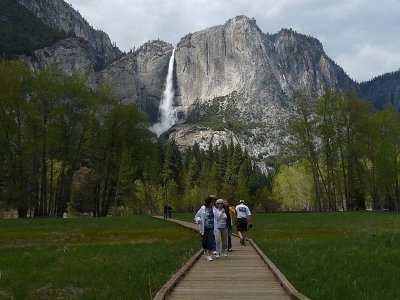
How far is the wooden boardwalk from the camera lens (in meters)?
10.5

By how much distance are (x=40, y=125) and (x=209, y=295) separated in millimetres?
48325

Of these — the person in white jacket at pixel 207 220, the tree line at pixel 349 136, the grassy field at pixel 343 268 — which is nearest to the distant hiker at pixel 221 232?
the person in white jacket at pixel 207 220

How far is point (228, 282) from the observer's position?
12.6 metres

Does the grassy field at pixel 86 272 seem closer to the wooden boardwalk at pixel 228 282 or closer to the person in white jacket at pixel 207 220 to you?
the wooden boardwalk at pixel 228 282

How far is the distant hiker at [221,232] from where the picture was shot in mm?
19344

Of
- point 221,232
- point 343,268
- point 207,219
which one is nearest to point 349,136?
point 221,232

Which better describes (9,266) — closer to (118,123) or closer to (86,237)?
(86,237)

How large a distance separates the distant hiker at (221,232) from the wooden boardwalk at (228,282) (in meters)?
1.42

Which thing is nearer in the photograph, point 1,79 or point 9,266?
point 9,266

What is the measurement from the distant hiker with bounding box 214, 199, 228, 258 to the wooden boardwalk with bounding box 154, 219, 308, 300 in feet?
4.67

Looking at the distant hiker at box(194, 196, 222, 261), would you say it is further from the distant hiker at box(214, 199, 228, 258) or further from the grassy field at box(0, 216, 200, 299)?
the grassy field at box(0, 216, 200, 299)

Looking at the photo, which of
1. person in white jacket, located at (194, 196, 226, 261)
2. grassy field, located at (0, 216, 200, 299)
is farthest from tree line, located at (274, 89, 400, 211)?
person in white jacket, located at (194, 196, 226, 261)

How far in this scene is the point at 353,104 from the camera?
65312 millimetres

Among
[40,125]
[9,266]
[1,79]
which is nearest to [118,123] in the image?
[40,125]
